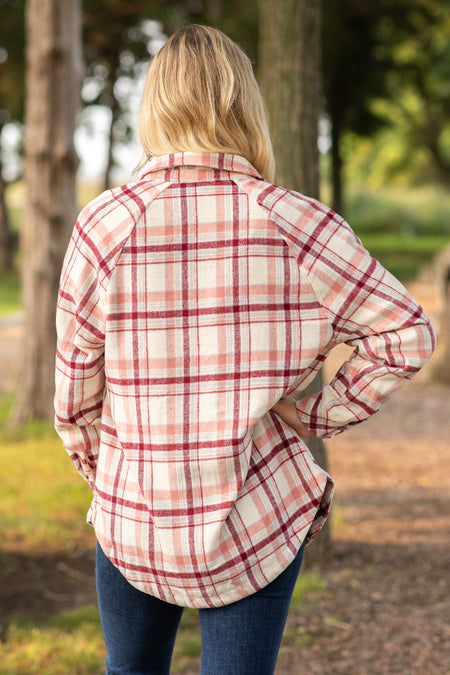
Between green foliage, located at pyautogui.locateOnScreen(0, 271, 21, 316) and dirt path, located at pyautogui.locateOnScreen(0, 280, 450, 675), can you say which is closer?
dirt path, located at pyautogui.locateOnScreen(0, 280, 450, 675)

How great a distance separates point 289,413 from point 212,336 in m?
0.26

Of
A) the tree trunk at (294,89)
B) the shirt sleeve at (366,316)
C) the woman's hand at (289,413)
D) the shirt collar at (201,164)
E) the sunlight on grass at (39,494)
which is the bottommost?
the sunlight on grass at (39,494)

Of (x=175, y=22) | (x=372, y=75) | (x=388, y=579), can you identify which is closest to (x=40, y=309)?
(x=388, y=579)

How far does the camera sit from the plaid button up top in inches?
59.7

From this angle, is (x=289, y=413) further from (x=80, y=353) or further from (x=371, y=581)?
(x=371, y=581)

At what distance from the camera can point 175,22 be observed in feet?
55.9

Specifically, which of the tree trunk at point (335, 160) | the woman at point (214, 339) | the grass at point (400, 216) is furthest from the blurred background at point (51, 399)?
the grass at point (400, 216)

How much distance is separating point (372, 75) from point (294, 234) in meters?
18.1

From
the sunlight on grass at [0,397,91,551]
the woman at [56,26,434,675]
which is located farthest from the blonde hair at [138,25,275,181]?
the sunlight on grass at [0,397,91,551]

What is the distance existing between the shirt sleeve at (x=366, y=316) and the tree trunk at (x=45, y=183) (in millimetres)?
5332

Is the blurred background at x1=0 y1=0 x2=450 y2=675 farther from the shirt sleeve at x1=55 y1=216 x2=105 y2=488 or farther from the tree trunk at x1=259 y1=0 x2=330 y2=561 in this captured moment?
the shirt sleeve at x1=55 y1=216 x2=105 y2=488

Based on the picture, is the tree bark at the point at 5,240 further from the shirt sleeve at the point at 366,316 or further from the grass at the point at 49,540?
the shirt sleeve at the point at 366,316

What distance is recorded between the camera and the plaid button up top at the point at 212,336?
1518mm

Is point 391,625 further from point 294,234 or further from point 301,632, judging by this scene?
point 294,234
